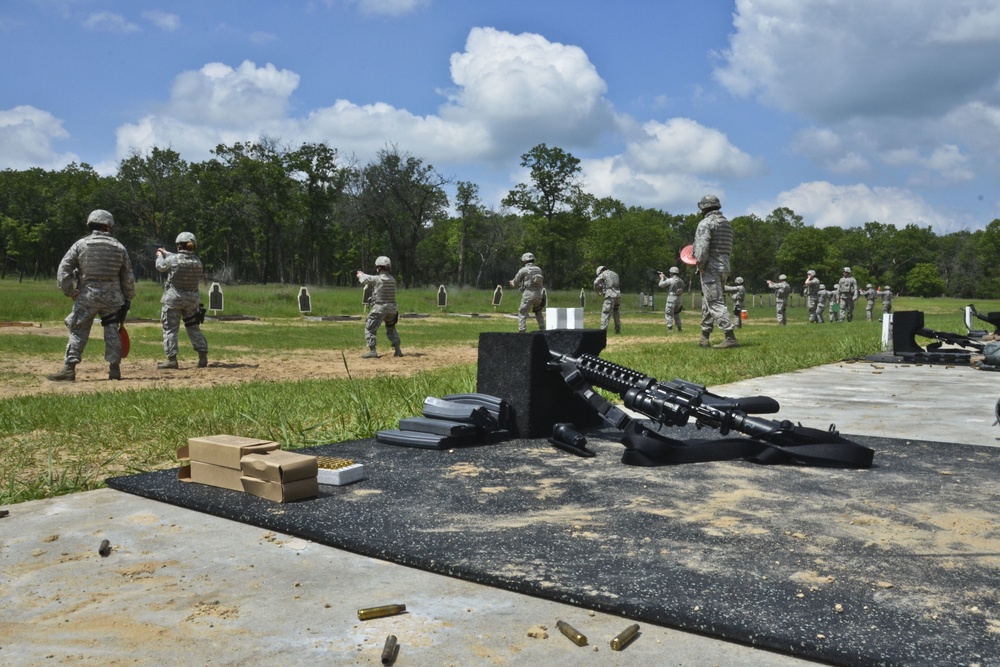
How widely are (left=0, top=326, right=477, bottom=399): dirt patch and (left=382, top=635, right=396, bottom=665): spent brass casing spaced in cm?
685

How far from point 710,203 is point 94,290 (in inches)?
363

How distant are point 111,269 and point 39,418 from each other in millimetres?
4964

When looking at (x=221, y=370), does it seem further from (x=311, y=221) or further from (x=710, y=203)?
(x=311, y=221)

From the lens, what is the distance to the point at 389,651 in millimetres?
2213

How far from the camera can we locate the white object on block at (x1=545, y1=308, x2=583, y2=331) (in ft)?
29.4

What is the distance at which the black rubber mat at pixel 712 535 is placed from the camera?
246cm

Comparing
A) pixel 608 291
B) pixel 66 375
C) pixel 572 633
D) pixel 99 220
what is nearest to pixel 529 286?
pixel 608 291

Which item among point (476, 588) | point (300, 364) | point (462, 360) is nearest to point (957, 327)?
point (462, 360)

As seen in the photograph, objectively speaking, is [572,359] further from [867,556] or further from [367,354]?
[367,354]

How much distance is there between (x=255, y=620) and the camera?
2.50 m

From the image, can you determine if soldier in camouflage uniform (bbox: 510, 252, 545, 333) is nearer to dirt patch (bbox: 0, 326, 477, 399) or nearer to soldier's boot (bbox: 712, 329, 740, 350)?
dirt patch (bbox: 0, 326, 477, 399)

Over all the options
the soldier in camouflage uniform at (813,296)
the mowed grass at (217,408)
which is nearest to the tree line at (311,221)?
the soldier in camouflage uniform at (813,296)

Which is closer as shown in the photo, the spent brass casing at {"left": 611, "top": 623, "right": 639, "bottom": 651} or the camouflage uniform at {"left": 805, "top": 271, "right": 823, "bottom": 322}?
the spent brass casing at {"left": 611, "top": 623, "right": 639, "bottom": 651}

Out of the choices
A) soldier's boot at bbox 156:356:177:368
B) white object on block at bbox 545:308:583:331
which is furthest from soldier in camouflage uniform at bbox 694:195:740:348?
soldier's boot at bbox 156:356:177:368
